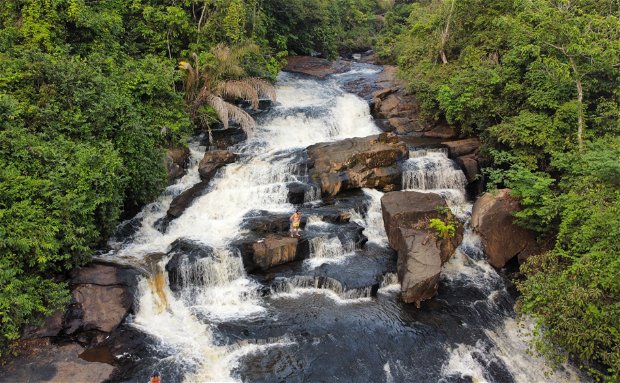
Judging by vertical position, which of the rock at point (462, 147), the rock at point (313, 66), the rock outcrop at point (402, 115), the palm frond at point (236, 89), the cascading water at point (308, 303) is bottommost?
the cascading water at point (308, 303)

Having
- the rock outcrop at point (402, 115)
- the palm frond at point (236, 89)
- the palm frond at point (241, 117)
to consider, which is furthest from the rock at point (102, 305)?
the rock outcrop at point (402, 115)

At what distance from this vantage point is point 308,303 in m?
12.5

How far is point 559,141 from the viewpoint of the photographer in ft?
49.1

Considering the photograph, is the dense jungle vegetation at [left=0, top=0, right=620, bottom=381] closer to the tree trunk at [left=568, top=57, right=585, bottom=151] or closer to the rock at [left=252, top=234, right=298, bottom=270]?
the tree trunk at [left=568, top=57, right=585, bottom=151]

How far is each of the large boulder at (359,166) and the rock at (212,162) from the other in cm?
359

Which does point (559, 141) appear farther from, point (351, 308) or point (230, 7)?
point (230, 7)

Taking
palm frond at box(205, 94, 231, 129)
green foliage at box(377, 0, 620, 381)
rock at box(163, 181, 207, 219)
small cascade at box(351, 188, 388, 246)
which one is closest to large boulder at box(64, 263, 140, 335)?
rock at box(163, 181, 207, 219)

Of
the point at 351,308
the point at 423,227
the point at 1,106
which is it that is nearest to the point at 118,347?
the point at 351,308

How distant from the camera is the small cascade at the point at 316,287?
12781 millimetres

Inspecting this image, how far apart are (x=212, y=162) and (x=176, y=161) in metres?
1.44

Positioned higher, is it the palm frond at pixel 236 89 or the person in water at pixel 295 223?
the palm frond at pixel 236 89

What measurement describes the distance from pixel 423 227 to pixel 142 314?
8988 millimetres

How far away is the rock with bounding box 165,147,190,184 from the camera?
16.8 meters

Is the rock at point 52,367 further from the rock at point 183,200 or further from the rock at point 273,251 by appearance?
the rock at point 183,200
